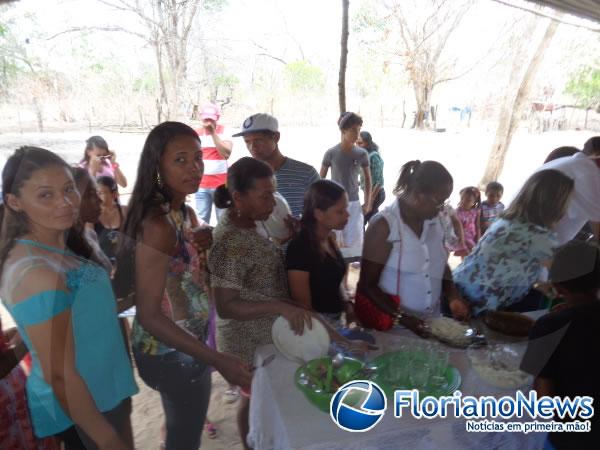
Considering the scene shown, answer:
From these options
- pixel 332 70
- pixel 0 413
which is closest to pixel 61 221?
pixel 0 413

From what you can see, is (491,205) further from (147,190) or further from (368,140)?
(147,190)

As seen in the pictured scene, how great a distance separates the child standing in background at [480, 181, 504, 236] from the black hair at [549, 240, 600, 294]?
231 cm

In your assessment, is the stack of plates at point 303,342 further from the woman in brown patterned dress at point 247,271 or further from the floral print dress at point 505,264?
the floral print dress at point 505,264

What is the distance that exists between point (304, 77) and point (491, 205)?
9.62 ft

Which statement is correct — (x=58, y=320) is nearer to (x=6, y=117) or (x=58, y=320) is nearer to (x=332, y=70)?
(x=6, y=117)

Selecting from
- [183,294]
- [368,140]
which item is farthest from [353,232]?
[183,294]

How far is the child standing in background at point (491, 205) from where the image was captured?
3.49 metres

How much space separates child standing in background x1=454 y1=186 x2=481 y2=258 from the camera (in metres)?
3.48

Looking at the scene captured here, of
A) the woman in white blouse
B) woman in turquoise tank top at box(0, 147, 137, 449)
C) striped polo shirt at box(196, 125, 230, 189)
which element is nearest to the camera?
woman in turquoise tank top at box(0, 147, 137, 449)

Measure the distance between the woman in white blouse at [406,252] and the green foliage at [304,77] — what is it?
3.43 m

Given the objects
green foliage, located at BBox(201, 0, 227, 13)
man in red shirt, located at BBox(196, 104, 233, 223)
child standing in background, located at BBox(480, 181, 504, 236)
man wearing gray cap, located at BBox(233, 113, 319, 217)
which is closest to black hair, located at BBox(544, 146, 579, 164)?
child standing in background, located at BBox(480, 181, 504, 236)

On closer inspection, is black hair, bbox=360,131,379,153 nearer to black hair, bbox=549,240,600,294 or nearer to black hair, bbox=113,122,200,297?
black hair, bbox=549,240,600,294

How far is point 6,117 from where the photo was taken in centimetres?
269

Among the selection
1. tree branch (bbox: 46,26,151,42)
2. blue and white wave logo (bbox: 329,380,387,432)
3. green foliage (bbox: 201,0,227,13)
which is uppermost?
green foliage (bbox: 201,0,227,13)
